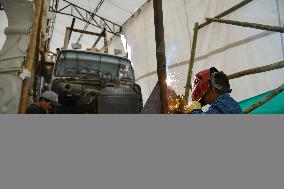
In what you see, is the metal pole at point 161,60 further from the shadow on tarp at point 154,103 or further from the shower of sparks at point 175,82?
the shower of sparks at point 175,82

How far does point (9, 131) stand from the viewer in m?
0.68

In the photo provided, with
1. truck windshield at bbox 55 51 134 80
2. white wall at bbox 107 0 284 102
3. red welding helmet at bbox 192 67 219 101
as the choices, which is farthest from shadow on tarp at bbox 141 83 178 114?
white wall at bbox 107 0 284 102

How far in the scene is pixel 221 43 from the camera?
6.36 m

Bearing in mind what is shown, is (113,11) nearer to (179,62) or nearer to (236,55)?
(179,62)

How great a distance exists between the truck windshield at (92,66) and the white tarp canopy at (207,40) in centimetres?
214

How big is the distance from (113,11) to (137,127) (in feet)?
37.2

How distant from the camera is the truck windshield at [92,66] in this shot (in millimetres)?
5301

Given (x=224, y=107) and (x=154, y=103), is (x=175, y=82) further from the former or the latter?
(x=154, y=103)

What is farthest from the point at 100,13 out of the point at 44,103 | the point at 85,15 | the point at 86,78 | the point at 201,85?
the point at 201,85

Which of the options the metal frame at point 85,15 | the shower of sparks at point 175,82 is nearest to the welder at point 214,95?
the shower of sparks at point 175,82

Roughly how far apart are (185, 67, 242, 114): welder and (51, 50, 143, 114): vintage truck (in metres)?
1.25

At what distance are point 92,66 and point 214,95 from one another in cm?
319

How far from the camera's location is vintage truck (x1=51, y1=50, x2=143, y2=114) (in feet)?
15.6

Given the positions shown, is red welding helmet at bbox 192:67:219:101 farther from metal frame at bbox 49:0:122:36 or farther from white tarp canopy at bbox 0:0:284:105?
metal frame at bbox 49:0:122:36
